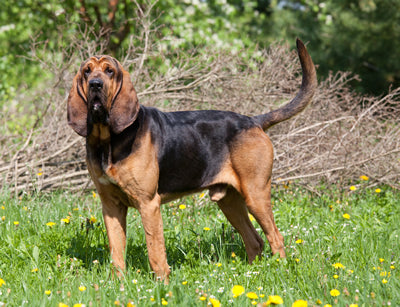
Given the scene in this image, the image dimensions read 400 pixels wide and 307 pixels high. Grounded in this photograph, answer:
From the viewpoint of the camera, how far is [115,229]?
3998mm

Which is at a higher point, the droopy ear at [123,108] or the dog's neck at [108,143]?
the droopy ear at [123,108]

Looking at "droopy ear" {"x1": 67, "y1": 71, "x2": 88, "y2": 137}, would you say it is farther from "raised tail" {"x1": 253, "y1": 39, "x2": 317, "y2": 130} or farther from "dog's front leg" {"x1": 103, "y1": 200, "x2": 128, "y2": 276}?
"raised tail" {"x1": 253, "y1": 39, "x2": 317, "y2": 130}

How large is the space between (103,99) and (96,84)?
Result: 0.44 feet

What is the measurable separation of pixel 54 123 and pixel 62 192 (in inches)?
40.2

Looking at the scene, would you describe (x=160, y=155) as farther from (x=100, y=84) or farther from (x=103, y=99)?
(x=100, y=84)

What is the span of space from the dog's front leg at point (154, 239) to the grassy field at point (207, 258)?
12 centimetres

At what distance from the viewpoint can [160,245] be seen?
12.5 ft

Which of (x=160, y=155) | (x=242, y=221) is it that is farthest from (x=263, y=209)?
(x=160, y=155)

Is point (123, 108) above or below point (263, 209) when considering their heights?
above

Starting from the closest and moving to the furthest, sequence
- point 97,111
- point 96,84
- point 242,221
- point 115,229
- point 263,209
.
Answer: point 96,84 → point 97,111 → point 115,229 → point 263,209 → point 242,221

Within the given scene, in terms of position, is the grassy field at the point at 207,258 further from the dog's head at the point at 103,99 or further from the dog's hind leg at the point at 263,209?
the dog's head at the point at 103,99

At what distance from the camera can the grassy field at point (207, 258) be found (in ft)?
9.96

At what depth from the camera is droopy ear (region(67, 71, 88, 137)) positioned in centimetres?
381

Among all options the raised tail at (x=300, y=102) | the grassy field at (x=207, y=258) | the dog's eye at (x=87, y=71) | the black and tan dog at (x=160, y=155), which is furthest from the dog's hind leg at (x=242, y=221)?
the dog's eye at (x=87, y=71)
